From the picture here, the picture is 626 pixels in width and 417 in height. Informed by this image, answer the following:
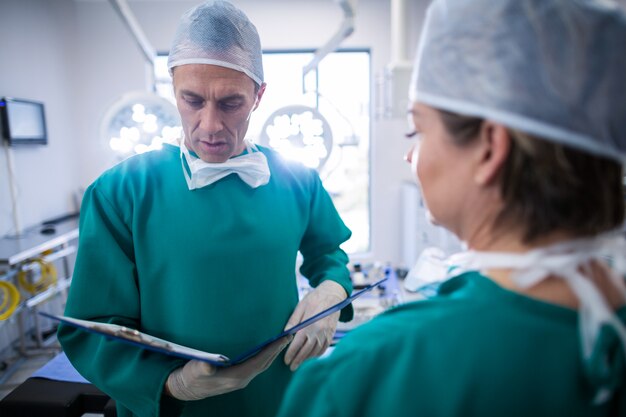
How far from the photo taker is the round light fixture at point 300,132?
150 centimetres

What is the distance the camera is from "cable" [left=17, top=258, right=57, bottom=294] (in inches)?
103

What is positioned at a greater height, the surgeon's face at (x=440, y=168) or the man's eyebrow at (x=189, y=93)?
the man's eyebrow at (x=189, y=93)

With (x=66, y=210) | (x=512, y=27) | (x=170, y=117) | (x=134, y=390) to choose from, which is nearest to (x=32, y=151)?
(x=66, y=210)

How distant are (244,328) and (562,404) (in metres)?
0.67

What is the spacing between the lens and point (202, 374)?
2.55 feet

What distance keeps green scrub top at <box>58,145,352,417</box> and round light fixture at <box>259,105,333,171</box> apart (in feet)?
1.73

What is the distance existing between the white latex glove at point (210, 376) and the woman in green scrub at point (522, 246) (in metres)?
0.37

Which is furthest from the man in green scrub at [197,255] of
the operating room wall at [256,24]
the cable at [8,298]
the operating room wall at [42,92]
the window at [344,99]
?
the operating room wall at [256,24]

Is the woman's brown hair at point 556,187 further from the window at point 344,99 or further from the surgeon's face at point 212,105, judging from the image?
the window at point 344,99

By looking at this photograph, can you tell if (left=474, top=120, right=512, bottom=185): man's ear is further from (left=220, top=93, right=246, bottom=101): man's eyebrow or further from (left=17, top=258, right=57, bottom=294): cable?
(left=17, top=258, right=57, bottom=294): cable

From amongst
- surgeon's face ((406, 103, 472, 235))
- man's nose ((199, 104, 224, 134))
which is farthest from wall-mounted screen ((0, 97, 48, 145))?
surgeon's face ((406, 103, 472, 235))

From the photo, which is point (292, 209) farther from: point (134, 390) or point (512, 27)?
point (512, 27)

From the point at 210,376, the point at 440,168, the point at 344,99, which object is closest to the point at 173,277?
the point at 210,376

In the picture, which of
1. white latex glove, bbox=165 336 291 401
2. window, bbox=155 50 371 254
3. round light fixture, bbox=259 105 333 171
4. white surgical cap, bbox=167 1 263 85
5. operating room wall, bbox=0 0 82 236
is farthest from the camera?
operating room wall, bbox=0 0 82 236
